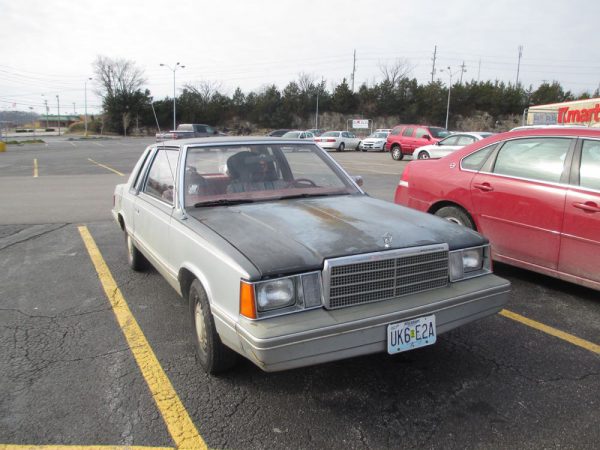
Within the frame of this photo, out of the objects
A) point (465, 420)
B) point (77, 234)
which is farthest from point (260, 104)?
point (465, 420)

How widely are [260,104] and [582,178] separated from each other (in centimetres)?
7291

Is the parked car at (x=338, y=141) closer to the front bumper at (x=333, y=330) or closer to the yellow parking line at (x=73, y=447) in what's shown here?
the front bumper at (x=333, y=330)

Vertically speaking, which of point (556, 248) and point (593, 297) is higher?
point (556, 248)

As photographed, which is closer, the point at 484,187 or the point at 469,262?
the point at 469,262

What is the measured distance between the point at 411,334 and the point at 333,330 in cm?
51

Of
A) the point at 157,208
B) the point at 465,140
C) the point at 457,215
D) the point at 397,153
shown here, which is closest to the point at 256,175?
the point at 157,208

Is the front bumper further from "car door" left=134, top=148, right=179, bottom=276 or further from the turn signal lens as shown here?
"car door" left=134, top=148, right=179, bottom=276

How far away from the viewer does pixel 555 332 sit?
12.0ft

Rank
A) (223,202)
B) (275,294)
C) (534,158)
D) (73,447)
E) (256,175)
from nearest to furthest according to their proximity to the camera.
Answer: (73,447)
(275,294)
(223,202)
(256,175)
(534,158)

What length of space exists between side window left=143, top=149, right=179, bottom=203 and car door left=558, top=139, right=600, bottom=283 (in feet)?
11.1

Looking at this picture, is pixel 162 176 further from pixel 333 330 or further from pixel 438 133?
pixel 438 133

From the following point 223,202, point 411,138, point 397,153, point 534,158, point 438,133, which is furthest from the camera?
point 397,153

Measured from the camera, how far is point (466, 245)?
3.03 m

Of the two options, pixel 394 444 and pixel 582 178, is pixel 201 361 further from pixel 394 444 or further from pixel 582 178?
pixel 582 178
